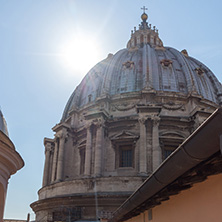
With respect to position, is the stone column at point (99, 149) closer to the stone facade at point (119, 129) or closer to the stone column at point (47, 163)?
the stone facade at point (119, 129)

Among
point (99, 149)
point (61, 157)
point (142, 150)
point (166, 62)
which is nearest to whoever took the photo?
point (142, 150)

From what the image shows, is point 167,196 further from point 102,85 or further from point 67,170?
point 102,85

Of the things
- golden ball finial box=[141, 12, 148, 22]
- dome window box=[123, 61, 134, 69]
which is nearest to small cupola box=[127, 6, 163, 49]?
golden ball finial box=[141, 12, 148, 22]

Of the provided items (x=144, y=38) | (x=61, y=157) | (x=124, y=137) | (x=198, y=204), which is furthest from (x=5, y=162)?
(x=144, y=38)

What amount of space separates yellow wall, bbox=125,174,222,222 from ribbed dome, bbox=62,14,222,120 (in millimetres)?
25452

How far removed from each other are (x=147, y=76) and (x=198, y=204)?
1126 inches

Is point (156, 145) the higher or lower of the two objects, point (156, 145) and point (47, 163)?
the lower

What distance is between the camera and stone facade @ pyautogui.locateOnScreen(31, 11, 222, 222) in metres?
24.5

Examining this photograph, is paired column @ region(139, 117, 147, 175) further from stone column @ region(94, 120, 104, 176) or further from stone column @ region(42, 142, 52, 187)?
stone column @ region(42, 142, 52, 187)

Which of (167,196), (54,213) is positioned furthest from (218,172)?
(54,213)

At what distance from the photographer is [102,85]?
1366 inches

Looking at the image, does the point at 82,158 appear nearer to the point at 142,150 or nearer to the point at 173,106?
the point at 142,150

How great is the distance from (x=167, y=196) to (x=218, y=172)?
2311 mm

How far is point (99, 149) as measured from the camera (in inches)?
1077
